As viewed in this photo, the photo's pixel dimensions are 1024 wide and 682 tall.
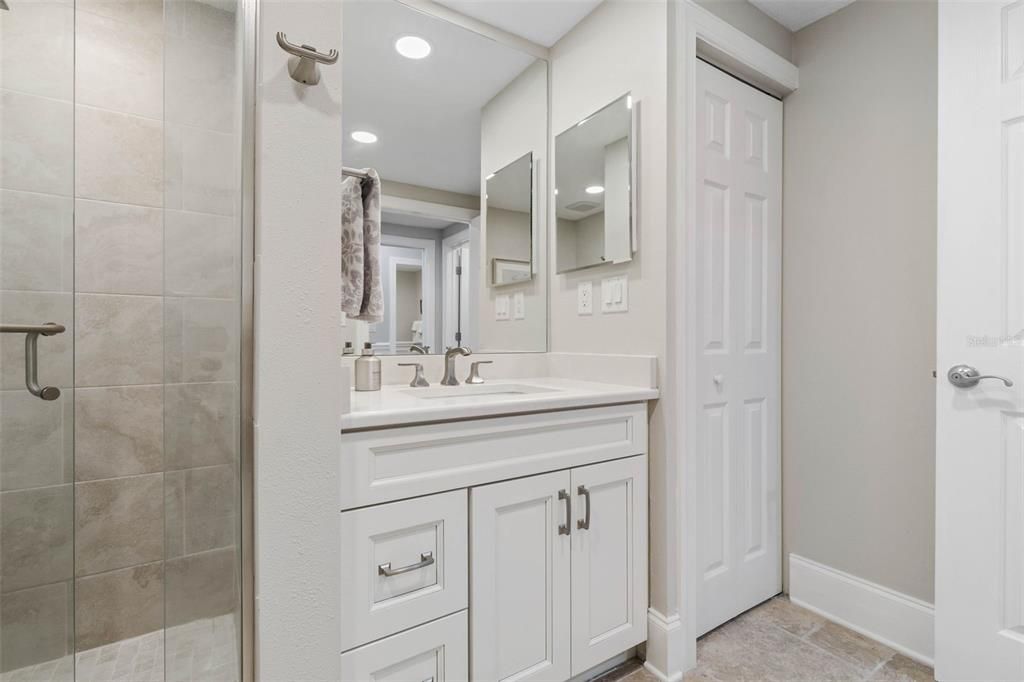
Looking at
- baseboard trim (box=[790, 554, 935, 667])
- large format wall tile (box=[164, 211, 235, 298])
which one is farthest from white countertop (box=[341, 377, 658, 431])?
baseboard trim (box=[790, 554, 935, 667])

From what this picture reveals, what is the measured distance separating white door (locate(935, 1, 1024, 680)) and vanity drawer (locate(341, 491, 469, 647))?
1.41 meters

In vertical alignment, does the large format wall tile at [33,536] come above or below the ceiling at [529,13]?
below

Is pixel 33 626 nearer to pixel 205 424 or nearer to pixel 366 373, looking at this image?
pixel 205 424

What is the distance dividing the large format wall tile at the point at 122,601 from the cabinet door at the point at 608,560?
3.82 ft

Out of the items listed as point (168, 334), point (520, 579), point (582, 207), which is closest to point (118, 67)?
point (168, 334)

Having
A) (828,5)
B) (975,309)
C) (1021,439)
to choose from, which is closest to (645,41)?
(828,5)

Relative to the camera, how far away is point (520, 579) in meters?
1.30

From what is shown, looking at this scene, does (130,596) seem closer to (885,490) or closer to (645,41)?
(645,41)

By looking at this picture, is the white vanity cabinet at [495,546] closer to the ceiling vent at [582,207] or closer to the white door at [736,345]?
the white door at [736,345]

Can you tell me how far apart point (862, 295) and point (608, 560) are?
1319 millimetres

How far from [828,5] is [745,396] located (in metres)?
1.49

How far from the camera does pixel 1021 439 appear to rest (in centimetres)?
133

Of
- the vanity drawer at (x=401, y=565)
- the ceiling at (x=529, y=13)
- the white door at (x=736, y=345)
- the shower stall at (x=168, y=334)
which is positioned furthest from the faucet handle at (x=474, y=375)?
the ceiling at (x=529, y=13)

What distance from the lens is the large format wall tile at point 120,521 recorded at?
1.49m
